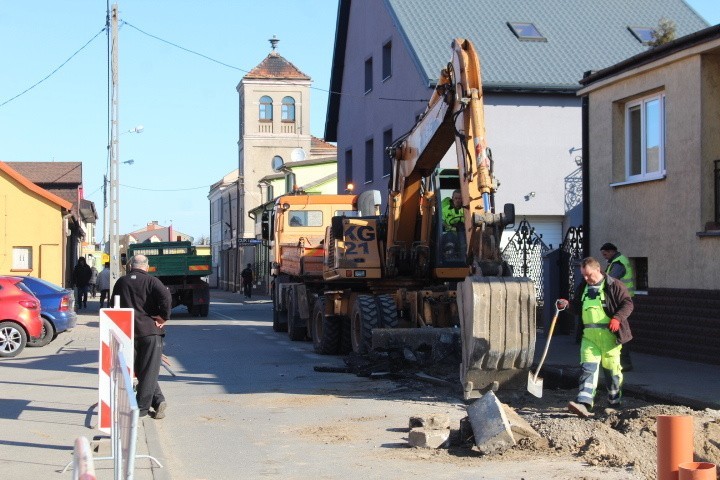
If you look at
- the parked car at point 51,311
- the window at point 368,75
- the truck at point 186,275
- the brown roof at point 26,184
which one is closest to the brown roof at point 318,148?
the brown roof at point 26,184

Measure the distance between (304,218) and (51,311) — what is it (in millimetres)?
6318

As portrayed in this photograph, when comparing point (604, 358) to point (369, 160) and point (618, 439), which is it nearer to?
point (618, 439)

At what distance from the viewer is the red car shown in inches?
761

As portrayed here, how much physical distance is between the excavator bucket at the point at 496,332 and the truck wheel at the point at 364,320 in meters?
4.65

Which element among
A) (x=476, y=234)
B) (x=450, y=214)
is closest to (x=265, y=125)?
(x=450, y=214)

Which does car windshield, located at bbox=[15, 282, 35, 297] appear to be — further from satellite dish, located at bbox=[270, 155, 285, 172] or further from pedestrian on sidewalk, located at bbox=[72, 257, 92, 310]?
satellite dish, located at bbox=[270, 155, 285, 172]

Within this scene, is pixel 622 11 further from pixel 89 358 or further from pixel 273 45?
pixel 273 45

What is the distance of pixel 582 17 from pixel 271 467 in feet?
91.0

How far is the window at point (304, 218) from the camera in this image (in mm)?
25094

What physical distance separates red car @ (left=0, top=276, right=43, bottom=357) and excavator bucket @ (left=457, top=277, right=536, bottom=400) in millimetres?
10413

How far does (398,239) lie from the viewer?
17.7 meters

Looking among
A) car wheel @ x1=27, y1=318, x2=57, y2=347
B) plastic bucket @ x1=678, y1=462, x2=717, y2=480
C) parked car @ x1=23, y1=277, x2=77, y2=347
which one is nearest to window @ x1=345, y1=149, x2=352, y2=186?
parked car @ x1=23, y1=277, x2=77, y2=347

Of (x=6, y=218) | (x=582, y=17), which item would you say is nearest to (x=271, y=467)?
(x=582, y=17)

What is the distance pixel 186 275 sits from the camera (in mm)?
32719
